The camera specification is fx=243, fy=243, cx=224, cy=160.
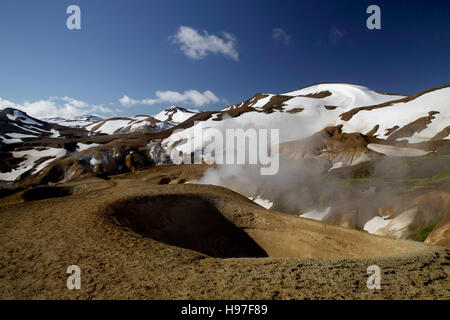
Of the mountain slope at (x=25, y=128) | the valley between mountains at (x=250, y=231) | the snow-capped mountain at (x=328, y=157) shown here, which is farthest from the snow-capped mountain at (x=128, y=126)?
the valley between mountains at (x=250, y=231)

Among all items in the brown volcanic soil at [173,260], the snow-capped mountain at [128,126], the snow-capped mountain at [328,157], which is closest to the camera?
the brown volcanic soil at [173,260]

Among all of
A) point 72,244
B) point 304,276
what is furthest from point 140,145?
point 304,276

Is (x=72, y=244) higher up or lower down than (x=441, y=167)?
lower down

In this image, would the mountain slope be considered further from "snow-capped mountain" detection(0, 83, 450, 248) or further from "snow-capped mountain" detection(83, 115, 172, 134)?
"snow-capped mountain" detection(83, 115, 172, 134)

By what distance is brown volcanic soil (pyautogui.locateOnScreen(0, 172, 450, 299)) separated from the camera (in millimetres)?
5949

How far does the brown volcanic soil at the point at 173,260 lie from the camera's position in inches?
234

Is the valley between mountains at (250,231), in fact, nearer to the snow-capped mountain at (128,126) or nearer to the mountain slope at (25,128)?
the snow-capped mountain at (128,126)

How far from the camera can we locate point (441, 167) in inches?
949

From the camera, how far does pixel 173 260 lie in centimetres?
750

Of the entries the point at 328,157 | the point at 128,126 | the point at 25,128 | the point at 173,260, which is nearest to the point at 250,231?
the point at 173,260

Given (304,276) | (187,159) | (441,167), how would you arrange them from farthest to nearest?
(187,159), (441,167), (304,276)
